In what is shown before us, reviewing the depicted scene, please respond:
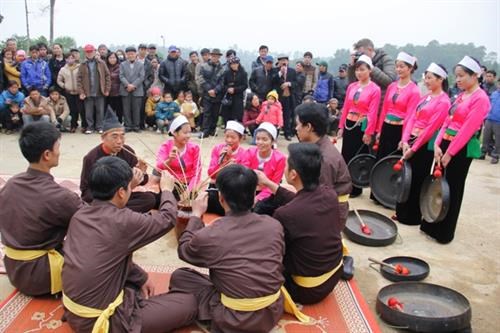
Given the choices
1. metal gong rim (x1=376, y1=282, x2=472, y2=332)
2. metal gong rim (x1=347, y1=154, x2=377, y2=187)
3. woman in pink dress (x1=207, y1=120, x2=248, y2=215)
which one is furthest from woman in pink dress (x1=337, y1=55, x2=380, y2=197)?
metal gong rim (x1=376, y1=282, x2=472, y2=332)

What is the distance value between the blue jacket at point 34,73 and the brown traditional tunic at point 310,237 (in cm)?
756

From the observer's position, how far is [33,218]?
2.85 metres

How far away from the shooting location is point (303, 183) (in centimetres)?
302

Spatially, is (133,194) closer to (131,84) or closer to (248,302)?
(248,302)

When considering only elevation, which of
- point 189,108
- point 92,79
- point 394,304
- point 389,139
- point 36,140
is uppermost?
point 36,140

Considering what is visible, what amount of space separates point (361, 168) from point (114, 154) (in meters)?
3.13

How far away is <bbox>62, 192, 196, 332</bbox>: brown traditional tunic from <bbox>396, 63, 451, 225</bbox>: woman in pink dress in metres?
3.08

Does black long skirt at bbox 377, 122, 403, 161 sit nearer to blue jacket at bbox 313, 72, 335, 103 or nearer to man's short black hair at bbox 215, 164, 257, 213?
man's short black hair at bbox 215, 164, 257, 213

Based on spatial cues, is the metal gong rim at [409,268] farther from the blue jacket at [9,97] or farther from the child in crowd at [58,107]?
the blue jacket at [9,97]

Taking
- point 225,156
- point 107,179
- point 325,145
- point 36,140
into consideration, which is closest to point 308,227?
point 325,145

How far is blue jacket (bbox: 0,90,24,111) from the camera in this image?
869 centimetres

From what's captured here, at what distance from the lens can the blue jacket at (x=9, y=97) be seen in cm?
869

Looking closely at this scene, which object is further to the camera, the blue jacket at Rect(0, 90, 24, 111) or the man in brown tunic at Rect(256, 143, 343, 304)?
the blue jacket at Rect(0, 90, 24, 111)

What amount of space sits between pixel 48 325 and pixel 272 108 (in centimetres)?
689
